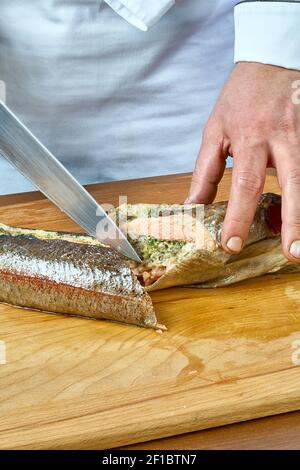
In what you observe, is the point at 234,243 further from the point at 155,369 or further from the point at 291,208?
the point at 155,369

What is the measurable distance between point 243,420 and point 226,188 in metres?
1.26

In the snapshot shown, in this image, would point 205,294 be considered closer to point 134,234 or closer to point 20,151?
point 134,234

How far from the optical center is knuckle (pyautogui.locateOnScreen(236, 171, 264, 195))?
2.01 meters

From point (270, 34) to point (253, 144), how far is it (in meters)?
0.40

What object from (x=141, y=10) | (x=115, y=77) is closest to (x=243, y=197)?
(x=141, y=10)

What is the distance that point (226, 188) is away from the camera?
2812 millimetres

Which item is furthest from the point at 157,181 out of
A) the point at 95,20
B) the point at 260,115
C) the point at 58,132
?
the point at 260,115

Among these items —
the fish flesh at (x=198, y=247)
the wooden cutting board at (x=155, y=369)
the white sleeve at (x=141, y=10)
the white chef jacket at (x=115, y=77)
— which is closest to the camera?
the wooden cutting board at (x=155, y=369)

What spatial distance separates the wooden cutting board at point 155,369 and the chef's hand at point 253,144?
0.69 ft

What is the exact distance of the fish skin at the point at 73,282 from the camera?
6.64 feet

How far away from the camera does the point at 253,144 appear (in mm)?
2055

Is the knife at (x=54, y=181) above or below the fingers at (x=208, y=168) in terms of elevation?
below

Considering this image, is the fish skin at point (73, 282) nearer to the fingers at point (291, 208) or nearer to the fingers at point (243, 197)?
the fingers at point (243, 197)

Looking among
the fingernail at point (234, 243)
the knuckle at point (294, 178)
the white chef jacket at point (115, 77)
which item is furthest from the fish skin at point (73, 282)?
the white chef jacket at point (115, 77)
